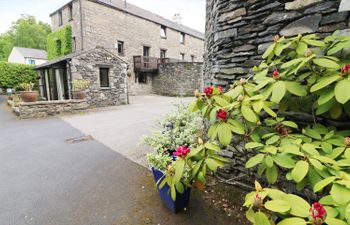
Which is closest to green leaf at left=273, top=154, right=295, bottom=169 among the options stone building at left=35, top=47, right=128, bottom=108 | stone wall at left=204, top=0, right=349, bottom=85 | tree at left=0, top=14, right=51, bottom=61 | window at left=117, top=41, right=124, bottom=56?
stone wall at left=204, top=0, right=349, bottom=85

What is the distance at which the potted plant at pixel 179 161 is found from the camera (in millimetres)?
1294

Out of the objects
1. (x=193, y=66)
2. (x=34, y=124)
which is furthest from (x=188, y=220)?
(x=193, y=66)

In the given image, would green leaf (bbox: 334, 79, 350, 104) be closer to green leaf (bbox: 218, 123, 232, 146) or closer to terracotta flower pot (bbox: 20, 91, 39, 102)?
green leaf (bbox: 218, 123, 232, 146)

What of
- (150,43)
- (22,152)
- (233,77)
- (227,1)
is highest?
(150,43)

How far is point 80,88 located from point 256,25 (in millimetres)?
9773

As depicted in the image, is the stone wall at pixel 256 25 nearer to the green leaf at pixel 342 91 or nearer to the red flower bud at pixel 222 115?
the green leaf at pixel 342 91

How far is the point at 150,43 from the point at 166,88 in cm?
485

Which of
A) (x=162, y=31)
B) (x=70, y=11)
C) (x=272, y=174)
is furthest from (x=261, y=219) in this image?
(x=162, y=31)

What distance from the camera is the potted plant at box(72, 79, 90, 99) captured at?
31.2ft

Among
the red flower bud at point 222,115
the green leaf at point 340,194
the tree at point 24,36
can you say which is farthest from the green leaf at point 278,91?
the tree at point 24,36

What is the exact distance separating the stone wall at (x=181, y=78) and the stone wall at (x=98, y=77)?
648 cm

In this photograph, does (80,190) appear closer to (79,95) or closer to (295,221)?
(295,221)

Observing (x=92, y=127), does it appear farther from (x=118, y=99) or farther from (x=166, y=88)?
(x=166, y=88)

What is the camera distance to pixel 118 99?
39.4ft
